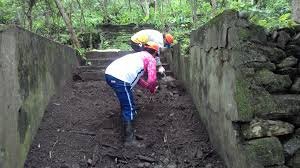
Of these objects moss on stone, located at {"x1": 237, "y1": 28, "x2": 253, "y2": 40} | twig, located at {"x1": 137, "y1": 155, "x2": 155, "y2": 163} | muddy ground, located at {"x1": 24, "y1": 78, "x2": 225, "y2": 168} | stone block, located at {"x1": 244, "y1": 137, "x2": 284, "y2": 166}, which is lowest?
twig, located at {"x1": 137, "y1": 155, "x2": 155, "y2": 163}

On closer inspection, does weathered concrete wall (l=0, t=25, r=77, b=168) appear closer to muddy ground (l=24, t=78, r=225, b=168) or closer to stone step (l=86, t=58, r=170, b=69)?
muddy ground (l=24, t=78, r=225, b=168)

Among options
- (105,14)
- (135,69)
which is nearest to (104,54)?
(135,69)

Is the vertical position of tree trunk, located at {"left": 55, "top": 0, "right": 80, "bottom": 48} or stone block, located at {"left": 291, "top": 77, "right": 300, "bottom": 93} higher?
tree trunk, located at {"left": 55, "top": 0, "right": 80, "bottom": 48}

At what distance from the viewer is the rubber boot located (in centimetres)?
552

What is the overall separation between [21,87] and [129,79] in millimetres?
1683

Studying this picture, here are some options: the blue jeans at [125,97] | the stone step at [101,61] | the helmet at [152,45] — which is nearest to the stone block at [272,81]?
the blue jeans at [125,97]

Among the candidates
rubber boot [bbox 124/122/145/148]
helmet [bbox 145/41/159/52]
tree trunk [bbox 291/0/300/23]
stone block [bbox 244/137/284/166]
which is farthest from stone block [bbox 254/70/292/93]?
helmet [bbox 145/41/159/52]

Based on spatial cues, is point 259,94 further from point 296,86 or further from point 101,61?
point 101,61

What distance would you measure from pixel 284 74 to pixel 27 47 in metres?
3.16

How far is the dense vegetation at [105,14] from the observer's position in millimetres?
11125

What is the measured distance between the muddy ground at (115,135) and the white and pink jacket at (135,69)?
2.31 feet

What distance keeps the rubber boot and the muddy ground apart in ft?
0.31

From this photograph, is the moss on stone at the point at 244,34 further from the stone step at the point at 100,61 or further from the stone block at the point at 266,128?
the stone step at the point at 100,61

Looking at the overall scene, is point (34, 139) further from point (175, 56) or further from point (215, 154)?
point (175, 56)
